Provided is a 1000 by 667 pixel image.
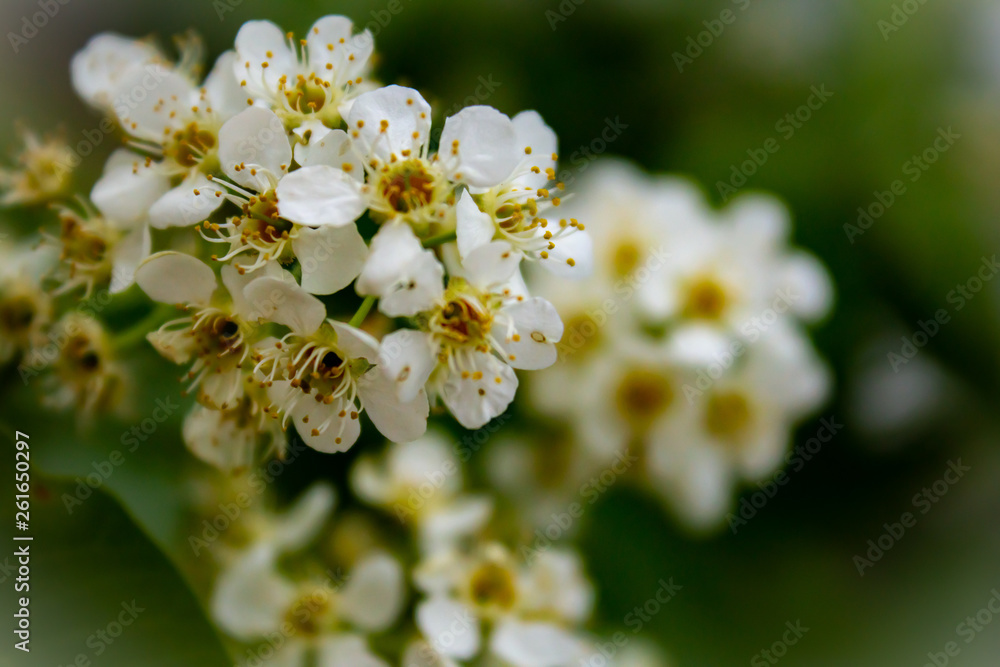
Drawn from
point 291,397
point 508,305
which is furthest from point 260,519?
point 508,305

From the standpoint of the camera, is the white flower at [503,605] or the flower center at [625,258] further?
the flower center at [625,258]

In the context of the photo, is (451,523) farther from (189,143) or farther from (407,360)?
(189,143)

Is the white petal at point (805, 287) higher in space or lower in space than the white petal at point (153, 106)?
higher

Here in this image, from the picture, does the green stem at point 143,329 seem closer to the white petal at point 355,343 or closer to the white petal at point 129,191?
the white petal at point 129,191

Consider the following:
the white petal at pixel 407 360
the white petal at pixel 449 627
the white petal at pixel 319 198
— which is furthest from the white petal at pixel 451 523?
the white petal at pixel 319 198

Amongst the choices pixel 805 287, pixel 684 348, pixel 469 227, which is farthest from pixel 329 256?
pixel 805 287

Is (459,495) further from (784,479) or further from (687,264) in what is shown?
(784,479)

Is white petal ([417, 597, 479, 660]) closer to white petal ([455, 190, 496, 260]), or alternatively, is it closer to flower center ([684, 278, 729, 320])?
white petal ([455, 190, 496, 260])

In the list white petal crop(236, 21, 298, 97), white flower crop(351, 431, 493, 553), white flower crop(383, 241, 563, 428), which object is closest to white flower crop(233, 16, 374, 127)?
white petal crop(236, 21, 298, 97)
